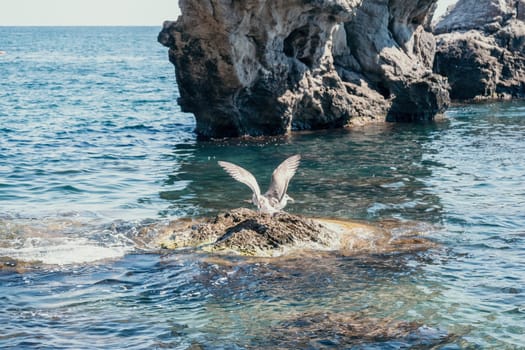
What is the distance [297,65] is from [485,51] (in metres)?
13.3

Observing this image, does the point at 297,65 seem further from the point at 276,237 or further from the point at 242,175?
the point at 276,237

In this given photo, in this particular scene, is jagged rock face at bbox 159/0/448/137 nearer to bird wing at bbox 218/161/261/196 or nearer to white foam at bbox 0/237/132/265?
bird wing at bbox 218/161/261/196

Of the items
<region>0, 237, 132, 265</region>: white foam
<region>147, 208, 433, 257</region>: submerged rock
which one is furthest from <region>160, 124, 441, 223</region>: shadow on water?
<region>0, 237, 132, 265</region>: white foam

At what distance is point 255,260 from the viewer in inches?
479

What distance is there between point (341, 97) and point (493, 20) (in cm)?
1414

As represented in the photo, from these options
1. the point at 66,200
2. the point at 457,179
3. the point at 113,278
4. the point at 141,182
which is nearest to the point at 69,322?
the point at 113,278

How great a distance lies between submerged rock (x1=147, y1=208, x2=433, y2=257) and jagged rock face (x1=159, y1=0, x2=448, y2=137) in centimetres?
904

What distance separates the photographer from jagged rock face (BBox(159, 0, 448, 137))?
22.0m

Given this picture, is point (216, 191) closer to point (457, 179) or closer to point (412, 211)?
point (412, 211)

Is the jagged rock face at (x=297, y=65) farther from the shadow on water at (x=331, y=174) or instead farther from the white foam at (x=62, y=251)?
the white foam at (x=62, y=251)

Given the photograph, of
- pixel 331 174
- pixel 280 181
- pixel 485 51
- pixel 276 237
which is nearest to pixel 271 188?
pixel 280 181

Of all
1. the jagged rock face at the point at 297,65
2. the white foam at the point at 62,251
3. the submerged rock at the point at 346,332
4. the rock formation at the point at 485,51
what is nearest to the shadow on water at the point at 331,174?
the jagged rock face at the point at 297,65

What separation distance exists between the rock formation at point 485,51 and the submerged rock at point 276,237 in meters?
21.4

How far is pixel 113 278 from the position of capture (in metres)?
11.7
